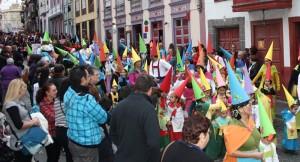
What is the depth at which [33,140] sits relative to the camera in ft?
20.9

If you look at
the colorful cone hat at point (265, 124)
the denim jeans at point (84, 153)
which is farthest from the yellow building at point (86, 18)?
the colorful cone hat at point (265, 124)

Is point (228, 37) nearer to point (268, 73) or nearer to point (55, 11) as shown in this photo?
point (268, 73)

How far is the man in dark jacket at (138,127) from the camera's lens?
4.69 meters

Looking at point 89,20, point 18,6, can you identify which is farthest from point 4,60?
point 18,6

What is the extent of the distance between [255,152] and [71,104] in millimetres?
2083

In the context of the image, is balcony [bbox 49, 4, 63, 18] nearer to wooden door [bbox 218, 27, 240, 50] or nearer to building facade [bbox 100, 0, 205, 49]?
building facade [bbox 100, 0, 205, 49]

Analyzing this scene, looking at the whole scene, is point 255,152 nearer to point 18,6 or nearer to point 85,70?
point 85,70

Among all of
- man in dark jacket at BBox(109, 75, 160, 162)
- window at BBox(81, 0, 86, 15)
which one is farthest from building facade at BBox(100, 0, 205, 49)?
man in dark jacket at BBox(109, 75, 160, 162)

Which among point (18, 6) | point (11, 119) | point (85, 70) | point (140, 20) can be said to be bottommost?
point (11, 119)

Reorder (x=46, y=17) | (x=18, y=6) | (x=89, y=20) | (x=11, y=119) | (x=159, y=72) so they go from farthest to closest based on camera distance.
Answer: (x=18, y=6)
(x=46, y=17)
(x=89, y=20)
(x=159, y=72)
(x=11, y=119)

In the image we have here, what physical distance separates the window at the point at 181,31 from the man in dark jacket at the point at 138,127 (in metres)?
15.3

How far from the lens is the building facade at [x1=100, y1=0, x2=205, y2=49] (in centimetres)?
1942

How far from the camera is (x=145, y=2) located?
2389 centimetres

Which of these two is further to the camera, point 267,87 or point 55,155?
point 267,87
